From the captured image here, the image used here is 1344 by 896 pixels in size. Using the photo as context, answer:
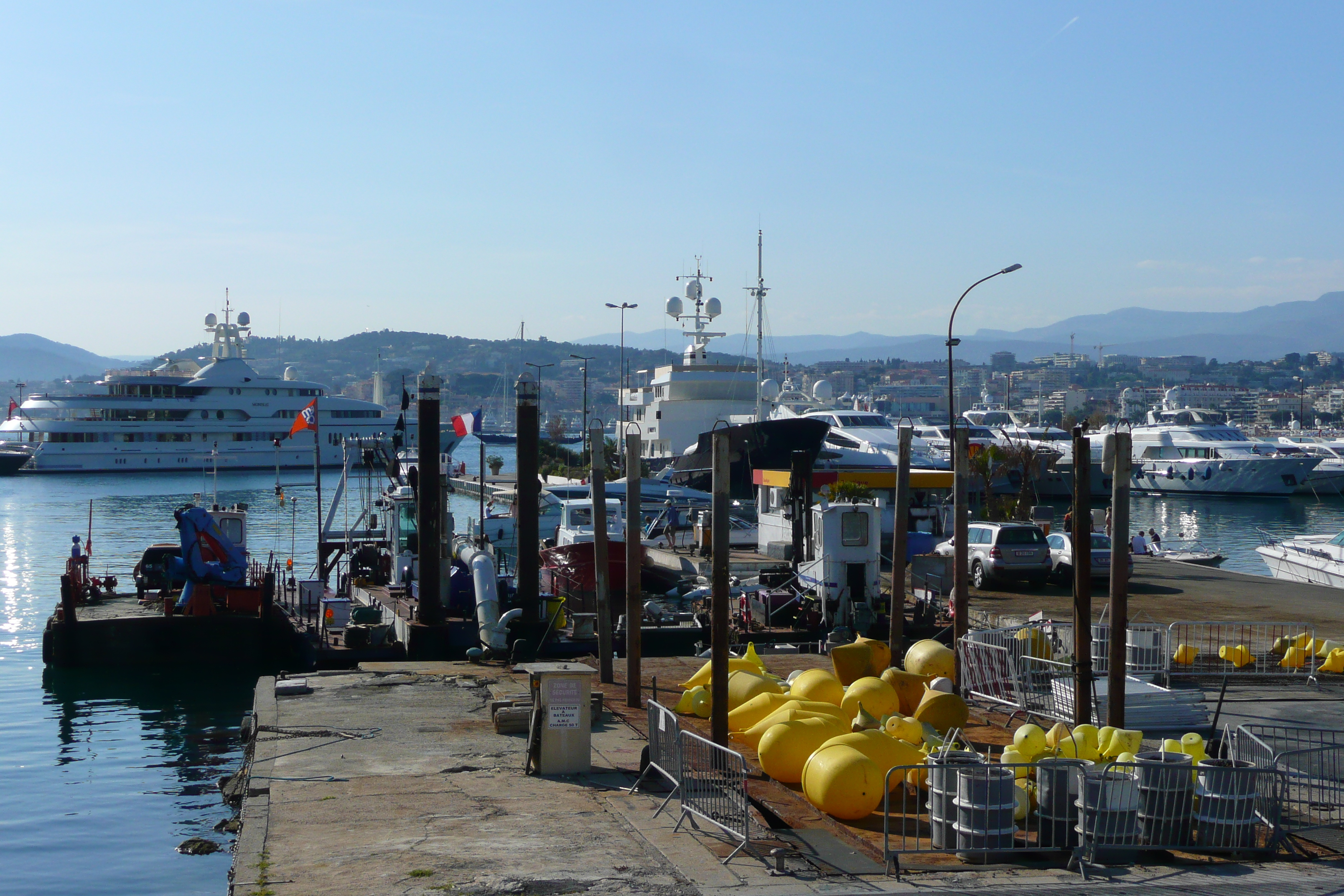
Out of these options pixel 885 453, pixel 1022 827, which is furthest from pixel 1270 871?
pixel 885 453

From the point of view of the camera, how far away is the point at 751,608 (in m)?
24.1

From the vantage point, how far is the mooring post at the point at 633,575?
50.2ft

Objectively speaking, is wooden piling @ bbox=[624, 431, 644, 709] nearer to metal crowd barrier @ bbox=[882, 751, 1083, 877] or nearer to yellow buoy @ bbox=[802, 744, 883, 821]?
yellow buoy @ bbox=[802, 744, 883, 821]

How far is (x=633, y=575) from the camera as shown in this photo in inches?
617

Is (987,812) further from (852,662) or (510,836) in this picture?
(852,662)

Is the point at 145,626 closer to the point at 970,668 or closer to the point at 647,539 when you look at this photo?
the point at 970,668

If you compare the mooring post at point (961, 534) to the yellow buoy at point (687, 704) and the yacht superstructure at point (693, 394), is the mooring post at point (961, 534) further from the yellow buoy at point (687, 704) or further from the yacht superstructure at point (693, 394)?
the yacht superstructure at point (693, 394)

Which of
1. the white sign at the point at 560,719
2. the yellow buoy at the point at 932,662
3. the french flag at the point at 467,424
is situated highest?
the french flag at the point at 467,424

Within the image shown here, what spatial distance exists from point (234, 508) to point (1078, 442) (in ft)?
79.7

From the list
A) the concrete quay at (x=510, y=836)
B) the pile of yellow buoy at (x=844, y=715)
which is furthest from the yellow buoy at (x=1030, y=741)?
the concrete quay at (x=510, y=836)

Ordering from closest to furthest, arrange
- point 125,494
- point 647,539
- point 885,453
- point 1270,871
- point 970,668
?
point 1270,871 < point 970,668 < point 647,539 < point 885,453 < point 125,494

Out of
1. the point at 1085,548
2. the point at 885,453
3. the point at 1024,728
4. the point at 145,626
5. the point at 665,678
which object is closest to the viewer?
the point at 1024,728

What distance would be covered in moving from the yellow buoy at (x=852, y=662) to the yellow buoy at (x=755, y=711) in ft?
8.56

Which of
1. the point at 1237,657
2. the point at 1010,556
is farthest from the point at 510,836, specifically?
the point at 1010,556
